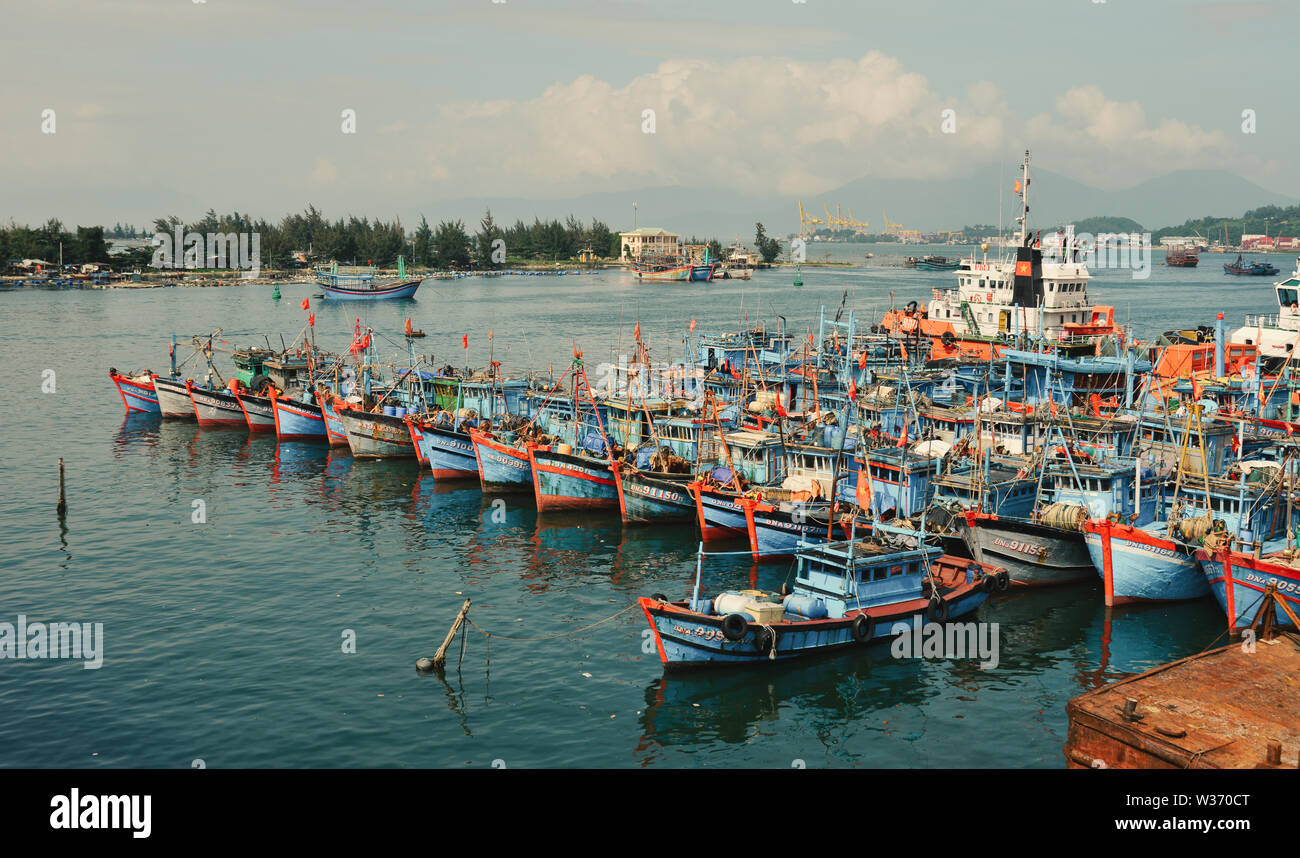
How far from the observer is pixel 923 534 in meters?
35.4

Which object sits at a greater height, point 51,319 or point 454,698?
point 51,319

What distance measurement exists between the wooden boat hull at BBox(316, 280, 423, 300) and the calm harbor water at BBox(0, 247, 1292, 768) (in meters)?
126

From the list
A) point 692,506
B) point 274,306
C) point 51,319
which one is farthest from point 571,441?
point 274,306

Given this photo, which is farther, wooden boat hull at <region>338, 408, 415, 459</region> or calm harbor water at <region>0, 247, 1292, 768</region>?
wooden boat hull at <region>338, 408, 415, 459</region>

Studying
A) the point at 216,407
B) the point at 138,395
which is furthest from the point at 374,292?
the point at 216,407

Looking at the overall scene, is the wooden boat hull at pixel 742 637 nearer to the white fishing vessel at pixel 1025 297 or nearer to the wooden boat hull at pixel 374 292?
the white fishing vessel at pixel 1025 297

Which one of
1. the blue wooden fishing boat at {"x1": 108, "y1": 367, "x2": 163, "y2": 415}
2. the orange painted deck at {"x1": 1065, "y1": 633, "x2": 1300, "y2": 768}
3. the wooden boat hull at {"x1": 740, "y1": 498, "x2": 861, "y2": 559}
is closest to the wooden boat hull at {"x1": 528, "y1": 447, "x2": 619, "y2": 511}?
the wooden boat hull at {"x1": 740, "y1": 498, "x2": 861, "y2": 559}

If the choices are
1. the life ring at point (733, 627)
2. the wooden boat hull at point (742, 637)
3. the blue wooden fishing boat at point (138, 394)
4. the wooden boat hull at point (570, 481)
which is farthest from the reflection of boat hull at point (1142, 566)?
the blue wooden fishing boat at point (138, 394)

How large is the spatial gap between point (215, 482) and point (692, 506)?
28.0 meters

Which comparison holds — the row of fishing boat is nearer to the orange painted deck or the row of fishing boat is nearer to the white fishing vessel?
the white fishing vessel

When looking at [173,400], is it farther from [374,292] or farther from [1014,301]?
[374,292]

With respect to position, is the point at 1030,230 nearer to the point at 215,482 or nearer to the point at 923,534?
the point at 923,534

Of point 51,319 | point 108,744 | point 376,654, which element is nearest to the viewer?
point 108,744

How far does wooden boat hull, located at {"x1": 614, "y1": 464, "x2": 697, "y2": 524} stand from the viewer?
48.3m
